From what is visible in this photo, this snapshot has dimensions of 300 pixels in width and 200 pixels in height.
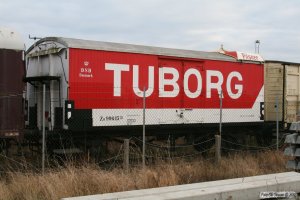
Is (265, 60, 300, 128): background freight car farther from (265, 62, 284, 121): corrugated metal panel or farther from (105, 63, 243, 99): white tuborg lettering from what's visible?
(105, 63, 243, 99): white tuborg lettering

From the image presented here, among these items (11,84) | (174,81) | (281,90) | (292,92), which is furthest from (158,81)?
(292,92)

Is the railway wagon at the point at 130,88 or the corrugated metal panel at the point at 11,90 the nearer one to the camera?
the corrugated metal panel at the point at 11,90

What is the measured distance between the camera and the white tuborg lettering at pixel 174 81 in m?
12.9

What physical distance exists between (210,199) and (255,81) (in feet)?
Answer: 33.3

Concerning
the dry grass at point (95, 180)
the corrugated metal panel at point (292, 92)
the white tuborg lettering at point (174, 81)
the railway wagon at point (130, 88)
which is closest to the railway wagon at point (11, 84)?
the railway wagon at point (130, 88)

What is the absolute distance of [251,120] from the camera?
53.3 feet

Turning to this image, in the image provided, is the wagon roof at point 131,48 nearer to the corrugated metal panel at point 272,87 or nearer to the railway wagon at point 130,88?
the railway wagon at point 130,88

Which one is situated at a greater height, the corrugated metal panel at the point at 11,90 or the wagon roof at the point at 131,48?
the wagon roof at the point at 131,48

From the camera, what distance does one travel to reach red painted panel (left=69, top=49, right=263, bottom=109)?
Answer: 12258 millimetres

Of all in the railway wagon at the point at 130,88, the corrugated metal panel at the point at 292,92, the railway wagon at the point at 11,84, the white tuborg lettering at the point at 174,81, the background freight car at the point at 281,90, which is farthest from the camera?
the corrugated metal panel at the point at 292,92

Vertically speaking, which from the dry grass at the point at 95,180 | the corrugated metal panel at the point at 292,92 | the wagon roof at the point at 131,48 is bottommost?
the dry grass at the point at 95,180

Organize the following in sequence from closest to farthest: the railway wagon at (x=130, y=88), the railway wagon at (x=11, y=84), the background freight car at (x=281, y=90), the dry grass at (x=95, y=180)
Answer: the dry grass at (x=95, y=180) → the railway wagon at (x=11, y=84) → the railway wagon at (x=130, y=88) → the background freight car at (x=281, y=90)

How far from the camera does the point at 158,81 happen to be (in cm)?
1372

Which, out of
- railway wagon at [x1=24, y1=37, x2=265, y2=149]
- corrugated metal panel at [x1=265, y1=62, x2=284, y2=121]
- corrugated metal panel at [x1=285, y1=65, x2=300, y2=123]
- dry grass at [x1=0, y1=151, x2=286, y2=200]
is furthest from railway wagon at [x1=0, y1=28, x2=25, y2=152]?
corrugated metal panel at [x1=285, y1=65, x2=300, y2=123]
